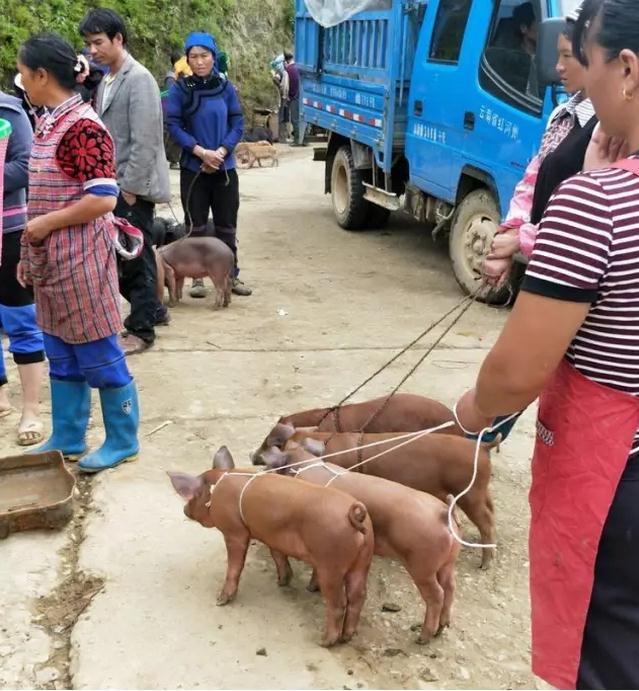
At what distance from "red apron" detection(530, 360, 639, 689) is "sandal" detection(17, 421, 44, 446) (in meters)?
2.96

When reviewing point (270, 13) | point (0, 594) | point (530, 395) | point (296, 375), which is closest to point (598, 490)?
point (530, 395)

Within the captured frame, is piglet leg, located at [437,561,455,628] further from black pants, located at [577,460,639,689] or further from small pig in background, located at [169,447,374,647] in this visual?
black pants, located at [577,460,639,689]

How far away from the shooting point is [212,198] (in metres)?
6.36

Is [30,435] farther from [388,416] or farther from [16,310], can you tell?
[388,416]

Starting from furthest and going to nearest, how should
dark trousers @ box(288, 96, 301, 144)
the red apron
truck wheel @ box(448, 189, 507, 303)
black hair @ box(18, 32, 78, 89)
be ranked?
dark trousers @ box(288, 96, 301, 144), truck wheel @ box(448, 189, 507, 303), black hair @ box(18, 32, 78, 89), the red apron

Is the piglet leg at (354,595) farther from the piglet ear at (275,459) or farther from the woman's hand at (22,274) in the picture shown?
the woman's hand at (22,274)

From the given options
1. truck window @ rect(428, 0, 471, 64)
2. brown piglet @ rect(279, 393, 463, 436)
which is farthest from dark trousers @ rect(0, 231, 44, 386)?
truck window @ rect(428, 0, 471, 64)

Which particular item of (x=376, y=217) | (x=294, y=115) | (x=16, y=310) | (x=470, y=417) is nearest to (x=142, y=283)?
(x=16, y=310)

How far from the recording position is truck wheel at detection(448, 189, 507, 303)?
6441mm

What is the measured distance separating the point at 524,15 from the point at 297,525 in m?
4.75

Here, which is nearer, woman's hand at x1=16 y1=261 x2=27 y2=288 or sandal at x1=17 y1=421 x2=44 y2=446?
woman's hand at x1=16 y1=261 x2=27 y2=288

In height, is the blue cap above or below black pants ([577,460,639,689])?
above

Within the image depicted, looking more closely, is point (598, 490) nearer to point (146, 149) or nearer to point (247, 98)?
point (146, 149)

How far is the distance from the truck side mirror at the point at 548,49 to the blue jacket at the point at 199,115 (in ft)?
9.38
